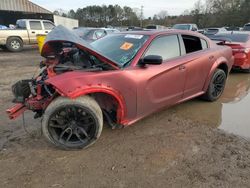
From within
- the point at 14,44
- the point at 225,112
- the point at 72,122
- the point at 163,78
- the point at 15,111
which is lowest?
the point at 225,112

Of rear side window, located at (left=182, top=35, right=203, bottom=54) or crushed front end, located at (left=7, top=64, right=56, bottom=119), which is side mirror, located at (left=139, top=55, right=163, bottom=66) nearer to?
rear side window, located at (left=182, top=35, right=203, bottom=54)

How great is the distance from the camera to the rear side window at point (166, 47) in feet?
13.9

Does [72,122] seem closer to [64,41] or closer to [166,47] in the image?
[64,41]

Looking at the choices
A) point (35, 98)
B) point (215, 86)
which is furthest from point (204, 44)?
point (35, 98)

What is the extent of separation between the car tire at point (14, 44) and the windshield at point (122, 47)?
40.9 ft

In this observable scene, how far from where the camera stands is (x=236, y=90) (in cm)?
676

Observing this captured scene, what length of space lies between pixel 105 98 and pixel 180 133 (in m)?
1.35

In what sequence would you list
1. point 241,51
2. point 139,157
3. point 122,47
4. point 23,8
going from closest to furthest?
point 139,157, point 122,47, point 241,51, point 23,8

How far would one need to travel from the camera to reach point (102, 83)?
11.4 feet

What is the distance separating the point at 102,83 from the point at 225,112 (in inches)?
113

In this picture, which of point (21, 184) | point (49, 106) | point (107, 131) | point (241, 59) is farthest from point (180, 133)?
point (241, 59)

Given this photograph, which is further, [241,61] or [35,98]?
[241,61]

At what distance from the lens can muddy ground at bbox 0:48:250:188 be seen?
2986 mm

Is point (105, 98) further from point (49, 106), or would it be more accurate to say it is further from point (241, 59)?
point (241, 59)
